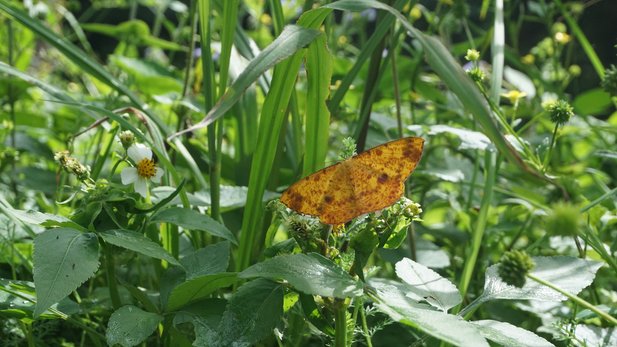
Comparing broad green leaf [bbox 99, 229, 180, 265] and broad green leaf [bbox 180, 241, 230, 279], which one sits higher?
broad green leaf [bbox 99, 229, 180, 265]

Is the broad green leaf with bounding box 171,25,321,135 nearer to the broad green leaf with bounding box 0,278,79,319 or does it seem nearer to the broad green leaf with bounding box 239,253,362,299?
the broad green leaf with bounding box 239,253,362,299

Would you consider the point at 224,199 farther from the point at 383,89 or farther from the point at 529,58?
the point at 529,58

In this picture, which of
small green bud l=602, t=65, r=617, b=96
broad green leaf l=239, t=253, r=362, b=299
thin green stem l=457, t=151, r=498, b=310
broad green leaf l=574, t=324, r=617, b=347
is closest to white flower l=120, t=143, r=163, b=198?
broad green leaf l=239, t=253, r=362, b=299

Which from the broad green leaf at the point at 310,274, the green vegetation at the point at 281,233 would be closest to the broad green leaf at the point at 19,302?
the green vegetation at the point at 281,233

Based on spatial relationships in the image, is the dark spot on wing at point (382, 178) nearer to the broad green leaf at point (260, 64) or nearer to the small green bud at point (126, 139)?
the broad green leaf at point (260, 64)

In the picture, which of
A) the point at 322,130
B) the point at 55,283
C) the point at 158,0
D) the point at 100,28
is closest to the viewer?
the point at 55,283

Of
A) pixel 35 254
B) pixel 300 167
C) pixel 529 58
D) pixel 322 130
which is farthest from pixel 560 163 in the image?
pixel 35 254
